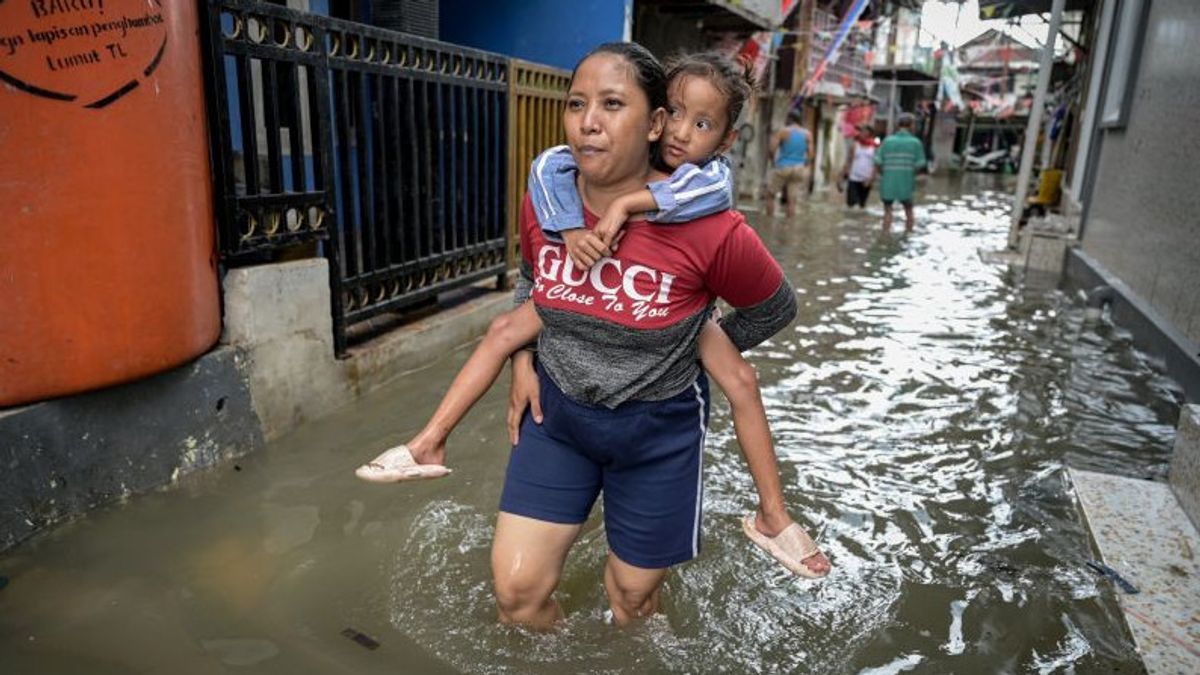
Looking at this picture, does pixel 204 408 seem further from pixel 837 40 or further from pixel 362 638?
pixel 837 40

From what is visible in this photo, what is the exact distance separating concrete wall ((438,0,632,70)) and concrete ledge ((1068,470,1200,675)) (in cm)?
693

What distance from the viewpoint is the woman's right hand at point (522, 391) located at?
2.25 meters

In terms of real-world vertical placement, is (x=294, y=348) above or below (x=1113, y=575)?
above

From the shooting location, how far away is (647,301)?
199 cm

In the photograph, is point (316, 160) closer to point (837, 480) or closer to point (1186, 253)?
point (837, 480)

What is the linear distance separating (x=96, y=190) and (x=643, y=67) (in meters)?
1.96

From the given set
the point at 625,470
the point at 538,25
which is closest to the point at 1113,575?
the point at 625,470

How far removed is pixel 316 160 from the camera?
3953 millimetres

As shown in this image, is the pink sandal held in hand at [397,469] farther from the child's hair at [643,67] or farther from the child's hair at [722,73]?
the child's hair at [722,73]

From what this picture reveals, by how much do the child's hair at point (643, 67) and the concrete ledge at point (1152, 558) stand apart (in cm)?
224

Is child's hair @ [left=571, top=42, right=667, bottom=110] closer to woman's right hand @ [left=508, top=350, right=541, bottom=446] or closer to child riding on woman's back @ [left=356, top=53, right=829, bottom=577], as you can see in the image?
child riding on woman's back @ [left=356, top=53, right=829, bottom=577]

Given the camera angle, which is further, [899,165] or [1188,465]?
[899,165]

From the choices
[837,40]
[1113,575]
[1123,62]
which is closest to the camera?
[1113,575]

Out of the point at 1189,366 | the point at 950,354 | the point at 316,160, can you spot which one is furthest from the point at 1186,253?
the point at 316,160
